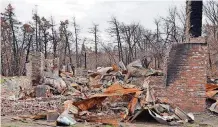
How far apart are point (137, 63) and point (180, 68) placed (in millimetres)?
5555

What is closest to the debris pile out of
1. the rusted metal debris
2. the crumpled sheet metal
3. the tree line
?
the crumpled sheet metal

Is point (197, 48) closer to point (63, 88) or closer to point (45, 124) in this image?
point (45, 124)

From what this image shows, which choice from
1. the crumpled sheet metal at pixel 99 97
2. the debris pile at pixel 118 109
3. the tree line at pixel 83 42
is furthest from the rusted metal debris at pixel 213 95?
the tree line at pixel 83 42

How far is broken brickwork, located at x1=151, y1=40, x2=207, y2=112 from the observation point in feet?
33.2

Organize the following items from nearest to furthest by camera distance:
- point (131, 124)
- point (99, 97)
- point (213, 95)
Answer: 1. point (131, 124)
2. point (99, 97)
3. point (213, 95)

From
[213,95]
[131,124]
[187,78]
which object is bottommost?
[131,124]

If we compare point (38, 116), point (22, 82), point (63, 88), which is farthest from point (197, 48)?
point (22, 82)

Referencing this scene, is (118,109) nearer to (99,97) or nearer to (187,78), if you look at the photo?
(99,97)

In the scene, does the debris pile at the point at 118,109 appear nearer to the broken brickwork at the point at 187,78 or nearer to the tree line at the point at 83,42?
the broken brickwork at the point at 187,78

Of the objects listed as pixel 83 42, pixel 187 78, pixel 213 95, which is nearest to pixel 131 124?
pixel 187 78

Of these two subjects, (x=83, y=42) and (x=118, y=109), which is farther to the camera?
(x=83, y=42)

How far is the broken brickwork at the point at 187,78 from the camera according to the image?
33.2 feet

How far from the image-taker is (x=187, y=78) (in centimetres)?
1021

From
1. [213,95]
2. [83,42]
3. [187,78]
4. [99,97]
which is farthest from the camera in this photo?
[83,42]
